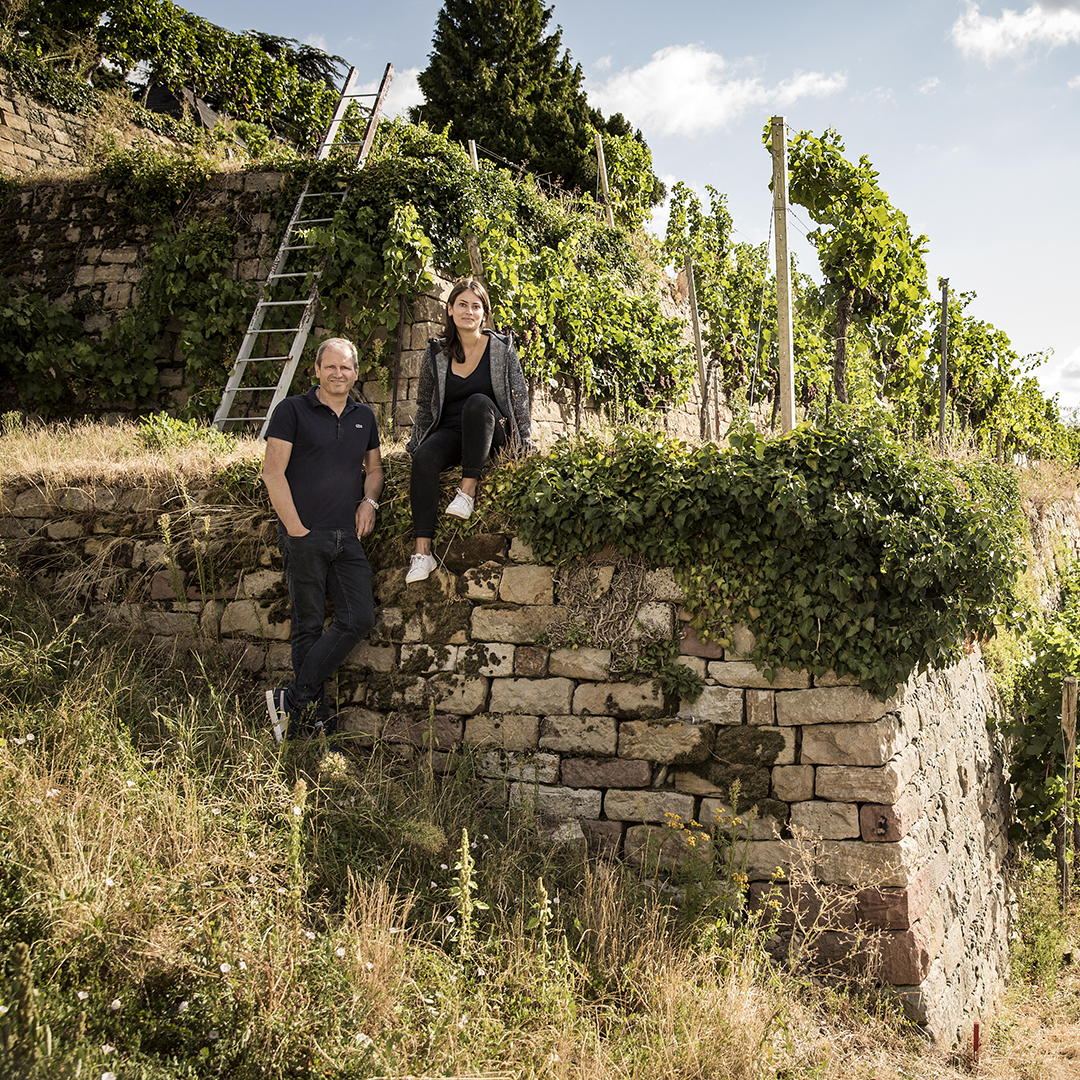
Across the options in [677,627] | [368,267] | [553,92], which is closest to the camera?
[677,627]

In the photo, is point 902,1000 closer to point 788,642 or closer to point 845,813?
point 845,813

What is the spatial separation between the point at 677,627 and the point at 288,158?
22.6ft

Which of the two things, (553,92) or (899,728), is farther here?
(553,92)

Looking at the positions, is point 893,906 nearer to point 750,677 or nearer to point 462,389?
point 750,677

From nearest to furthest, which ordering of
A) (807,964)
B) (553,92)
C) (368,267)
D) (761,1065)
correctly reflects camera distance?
1. (761,1065)
2. (807,964)
3. (368,267)
4. (553,92)

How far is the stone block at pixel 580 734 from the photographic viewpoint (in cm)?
401

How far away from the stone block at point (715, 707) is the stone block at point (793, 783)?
0.29 metres

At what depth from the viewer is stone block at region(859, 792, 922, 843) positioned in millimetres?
3613

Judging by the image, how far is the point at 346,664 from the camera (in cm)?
452

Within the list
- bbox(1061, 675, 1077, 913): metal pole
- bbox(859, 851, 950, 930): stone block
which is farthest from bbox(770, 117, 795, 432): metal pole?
bbox(1061, 675, 1077, 913): metal pole

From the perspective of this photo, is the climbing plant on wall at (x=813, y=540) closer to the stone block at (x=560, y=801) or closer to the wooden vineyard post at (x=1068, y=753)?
the stone block at (x=560, y=801)

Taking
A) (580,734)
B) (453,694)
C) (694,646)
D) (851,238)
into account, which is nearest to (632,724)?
(580,734)

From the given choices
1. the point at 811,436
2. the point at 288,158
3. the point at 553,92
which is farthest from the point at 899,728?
the point at 553,92

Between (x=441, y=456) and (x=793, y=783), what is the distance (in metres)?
2.39
